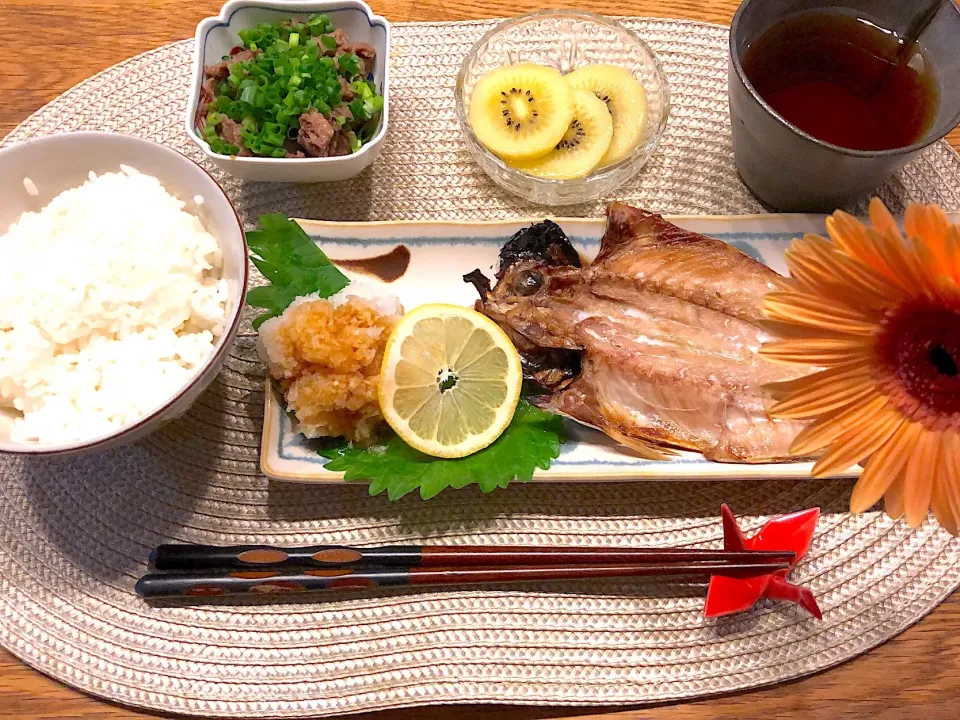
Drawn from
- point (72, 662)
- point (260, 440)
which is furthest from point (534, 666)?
point (72, 662)

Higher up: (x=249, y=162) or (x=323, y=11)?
(x=323, y=11)

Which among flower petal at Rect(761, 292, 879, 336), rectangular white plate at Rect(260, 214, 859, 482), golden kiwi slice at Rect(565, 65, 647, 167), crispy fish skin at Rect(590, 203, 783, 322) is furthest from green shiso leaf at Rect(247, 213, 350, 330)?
flower petal at Rect(761, 292, 879, 336)

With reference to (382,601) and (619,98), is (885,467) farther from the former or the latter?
(619,98)

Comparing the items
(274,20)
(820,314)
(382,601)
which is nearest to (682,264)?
(820,314)

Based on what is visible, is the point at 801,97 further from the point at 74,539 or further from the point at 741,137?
the point at 74,539

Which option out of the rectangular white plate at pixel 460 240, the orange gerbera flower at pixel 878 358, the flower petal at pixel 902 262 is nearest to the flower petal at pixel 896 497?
the orange gerbera flower at pixel 878 358

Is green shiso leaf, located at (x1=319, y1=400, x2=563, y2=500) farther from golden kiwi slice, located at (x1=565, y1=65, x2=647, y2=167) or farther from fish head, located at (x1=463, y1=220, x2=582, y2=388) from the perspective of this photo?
golden kiwi slice, located at (x1=565, y1=65, x2=647, y2=167)

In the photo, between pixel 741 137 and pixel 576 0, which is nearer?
pixel 741 137

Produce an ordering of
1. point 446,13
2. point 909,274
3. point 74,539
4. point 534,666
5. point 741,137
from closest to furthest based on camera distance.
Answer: point 909,274, point 534,666, point 74,539, point 741,137, point 446,13

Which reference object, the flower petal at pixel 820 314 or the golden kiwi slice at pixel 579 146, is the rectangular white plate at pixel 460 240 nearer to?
the golden kiwi slice at pixel 579 146
